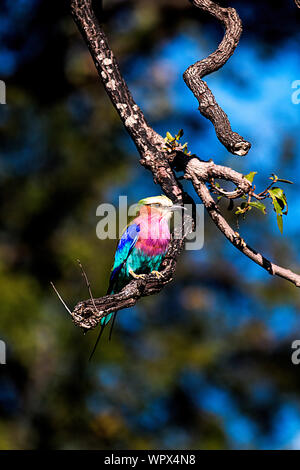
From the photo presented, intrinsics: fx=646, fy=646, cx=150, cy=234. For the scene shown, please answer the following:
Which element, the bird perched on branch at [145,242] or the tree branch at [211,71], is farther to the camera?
the bird perched on branch at [145,242]

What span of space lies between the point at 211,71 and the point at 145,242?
1301 mm

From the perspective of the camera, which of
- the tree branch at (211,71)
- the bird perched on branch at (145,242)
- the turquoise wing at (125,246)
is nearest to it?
the tree branch at (211,71)

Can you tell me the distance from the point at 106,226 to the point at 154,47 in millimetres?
4021

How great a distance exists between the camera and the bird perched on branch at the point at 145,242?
3914 millimetres

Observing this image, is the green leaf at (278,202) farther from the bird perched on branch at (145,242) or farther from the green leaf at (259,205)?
the bird perched on branch at (145,242)

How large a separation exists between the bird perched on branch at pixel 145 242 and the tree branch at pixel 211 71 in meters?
A: 0.94

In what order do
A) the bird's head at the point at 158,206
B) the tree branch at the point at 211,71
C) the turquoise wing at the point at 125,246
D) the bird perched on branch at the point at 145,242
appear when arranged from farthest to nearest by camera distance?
the turquoise wing at the point at 125,246, the bird perched on branch at the point at 145,242, the bird's head at the point at 158,206, the tree branch at the point at 211,71

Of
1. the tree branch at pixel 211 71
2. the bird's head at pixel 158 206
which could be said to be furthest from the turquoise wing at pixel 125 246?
the tree branch at pixel 211 71

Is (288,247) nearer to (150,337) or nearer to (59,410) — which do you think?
(150,337)

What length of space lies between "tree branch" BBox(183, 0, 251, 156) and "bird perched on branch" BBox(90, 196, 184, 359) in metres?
0.94

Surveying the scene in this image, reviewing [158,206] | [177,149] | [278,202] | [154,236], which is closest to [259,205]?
[278,202]

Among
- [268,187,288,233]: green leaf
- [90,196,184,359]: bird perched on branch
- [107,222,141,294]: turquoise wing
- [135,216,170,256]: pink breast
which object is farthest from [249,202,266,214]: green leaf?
[107,222,141,294]: turquoise wing

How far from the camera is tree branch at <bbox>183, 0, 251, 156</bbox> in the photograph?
266 centimetres

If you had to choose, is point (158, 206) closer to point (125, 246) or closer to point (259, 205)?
point (125, 246)
